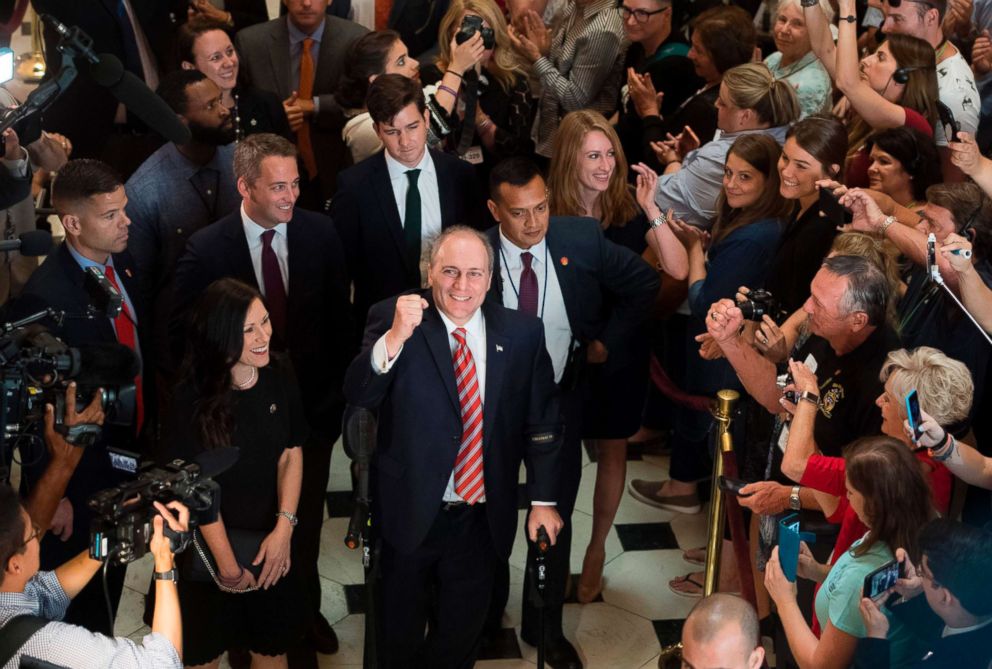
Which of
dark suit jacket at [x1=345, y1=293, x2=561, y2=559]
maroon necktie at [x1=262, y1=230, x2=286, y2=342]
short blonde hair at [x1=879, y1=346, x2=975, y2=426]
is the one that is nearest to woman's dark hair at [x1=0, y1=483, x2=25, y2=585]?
dark suit jacket at [x1=345, y1=293, x2=561, y2=559]

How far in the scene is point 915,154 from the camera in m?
4.54

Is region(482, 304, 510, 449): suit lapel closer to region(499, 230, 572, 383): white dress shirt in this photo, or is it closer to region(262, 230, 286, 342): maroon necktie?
region(499, 230, 572, 383): white dress shirt

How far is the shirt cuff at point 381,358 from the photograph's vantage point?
381cm

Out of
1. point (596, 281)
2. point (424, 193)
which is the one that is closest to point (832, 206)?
point (596, 281)

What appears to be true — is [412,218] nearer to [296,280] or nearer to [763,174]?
[296,280]

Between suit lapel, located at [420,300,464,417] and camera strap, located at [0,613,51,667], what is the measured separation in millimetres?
1430

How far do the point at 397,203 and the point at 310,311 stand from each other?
565 mm

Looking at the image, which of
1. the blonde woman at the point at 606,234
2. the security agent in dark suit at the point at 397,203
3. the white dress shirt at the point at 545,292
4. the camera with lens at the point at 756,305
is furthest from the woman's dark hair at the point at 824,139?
the security agent in dark suit at the point at 397,203

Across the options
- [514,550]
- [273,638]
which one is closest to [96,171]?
[273,638]

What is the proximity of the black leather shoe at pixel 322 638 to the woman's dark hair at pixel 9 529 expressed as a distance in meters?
1.83

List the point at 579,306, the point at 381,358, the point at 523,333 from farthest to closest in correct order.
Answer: the point at 579,306
the point at 523,333
the point at 381,358

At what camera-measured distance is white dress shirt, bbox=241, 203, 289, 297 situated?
15.2 ft

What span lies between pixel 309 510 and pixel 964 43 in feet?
12.6

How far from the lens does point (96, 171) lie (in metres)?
4.38
